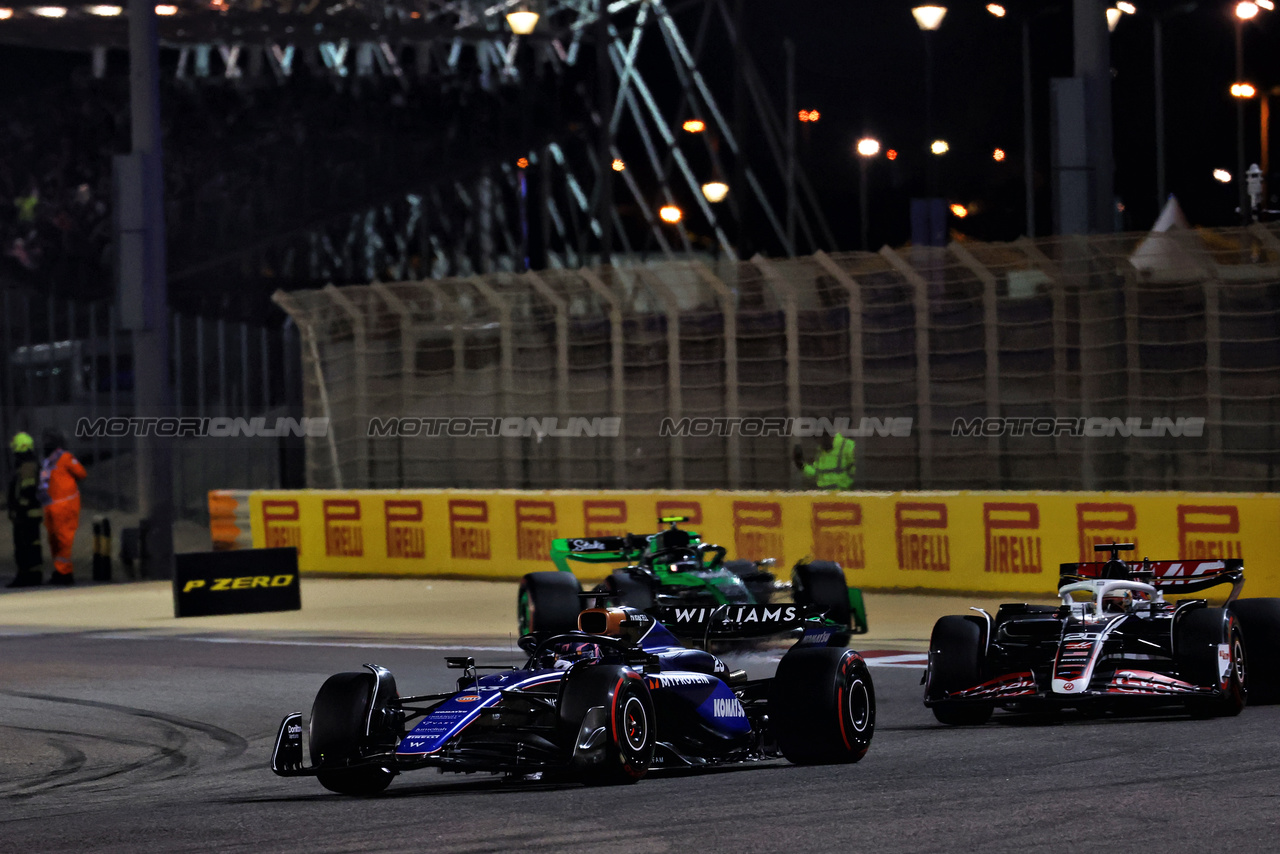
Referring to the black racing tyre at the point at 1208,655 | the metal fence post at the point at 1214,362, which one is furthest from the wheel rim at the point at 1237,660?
the metal fence post at the point at 1214,362

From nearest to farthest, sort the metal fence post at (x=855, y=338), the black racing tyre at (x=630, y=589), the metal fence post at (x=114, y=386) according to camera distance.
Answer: the black racing tyre at (x=630, y=589)
the metal fence post at (x=855, y=338)
the metal fence post at (x=114, y=386)

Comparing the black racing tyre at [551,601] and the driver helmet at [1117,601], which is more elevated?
the driver helmet at [1117,601]

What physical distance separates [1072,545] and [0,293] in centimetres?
2027

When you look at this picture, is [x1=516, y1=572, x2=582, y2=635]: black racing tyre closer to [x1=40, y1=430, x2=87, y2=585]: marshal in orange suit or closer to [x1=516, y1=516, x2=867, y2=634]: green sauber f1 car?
[x1=516, y1=516, x2=867, y2=634]: green sauber f1 car

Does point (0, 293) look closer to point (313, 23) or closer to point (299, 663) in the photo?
point (313, 23)

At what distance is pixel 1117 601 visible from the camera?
34.9 feet

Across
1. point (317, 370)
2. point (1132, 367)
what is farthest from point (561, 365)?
point (1132, 367)

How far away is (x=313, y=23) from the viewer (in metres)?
41.9

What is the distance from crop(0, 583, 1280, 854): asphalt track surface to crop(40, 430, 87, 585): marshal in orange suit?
34.1 feet

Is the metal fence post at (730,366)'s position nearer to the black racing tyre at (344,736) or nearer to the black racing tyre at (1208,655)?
the black racing tyre at (1208,655)

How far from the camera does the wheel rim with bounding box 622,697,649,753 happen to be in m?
8.06

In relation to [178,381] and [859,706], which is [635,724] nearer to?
[859,706]

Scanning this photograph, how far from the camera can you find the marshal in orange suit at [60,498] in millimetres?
22312

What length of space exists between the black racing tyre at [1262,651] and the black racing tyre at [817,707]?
3.06m
